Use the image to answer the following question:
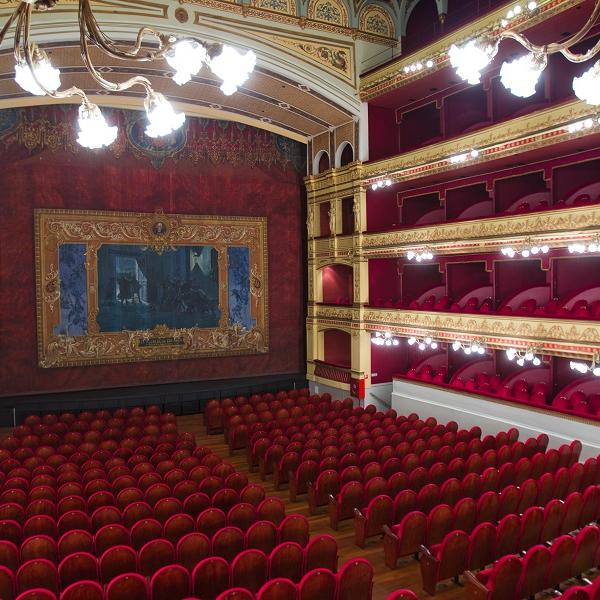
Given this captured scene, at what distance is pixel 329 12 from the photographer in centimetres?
1273

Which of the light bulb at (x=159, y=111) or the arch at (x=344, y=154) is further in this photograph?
the arch at (x=344, y=154)

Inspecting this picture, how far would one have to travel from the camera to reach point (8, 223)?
491 inches

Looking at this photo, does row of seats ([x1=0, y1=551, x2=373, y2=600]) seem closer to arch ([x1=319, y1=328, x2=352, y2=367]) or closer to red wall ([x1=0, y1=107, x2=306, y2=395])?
red wall ([x1=0, y1=107, x2=306, y2=395])

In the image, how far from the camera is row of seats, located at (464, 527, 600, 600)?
4.82 m

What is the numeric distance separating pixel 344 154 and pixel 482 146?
462cm

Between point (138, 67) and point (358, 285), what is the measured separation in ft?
22.1

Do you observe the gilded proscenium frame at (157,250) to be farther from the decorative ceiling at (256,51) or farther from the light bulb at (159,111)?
the light bulb at (159,111)

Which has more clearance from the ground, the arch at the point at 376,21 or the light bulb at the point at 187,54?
A: the arch at the point at 376,21

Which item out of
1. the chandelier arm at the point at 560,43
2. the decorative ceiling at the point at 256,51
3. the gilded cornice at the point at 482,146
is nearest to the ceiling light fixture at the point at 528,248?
the gilded cornice at the point at 482,146

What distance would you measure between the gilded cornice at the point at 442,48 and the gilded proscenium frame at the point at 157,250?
461cm

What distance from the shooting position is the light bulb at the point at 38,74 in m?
2.85

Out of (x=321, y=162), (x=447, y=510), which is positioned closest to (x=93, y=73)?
(x=447, y=510)

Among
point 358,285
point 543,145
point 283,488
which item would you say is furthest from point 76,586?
point 358,285

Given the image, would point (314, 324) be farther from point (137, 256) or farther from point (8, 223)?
point (8, 223)
